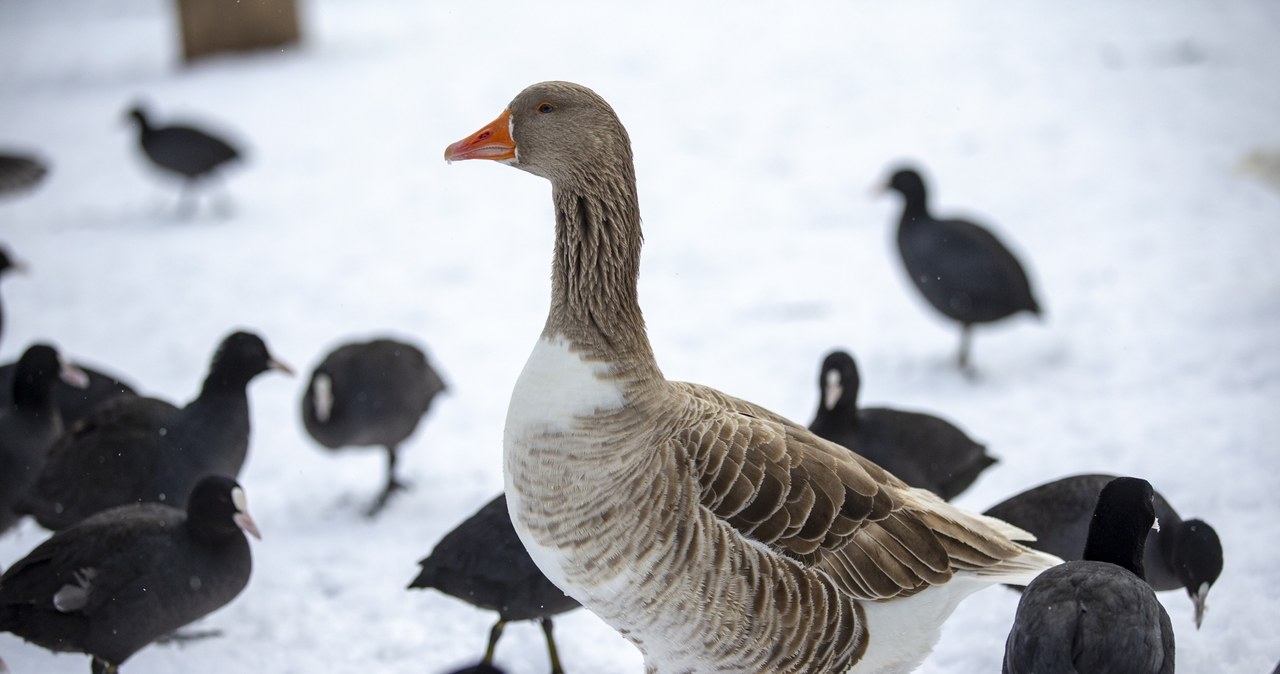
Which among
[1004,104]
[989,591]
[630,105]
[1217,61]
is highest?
[1217,61]

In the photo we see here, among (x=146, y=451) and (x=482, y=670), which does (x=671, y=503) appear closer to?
(x=482, y=670)

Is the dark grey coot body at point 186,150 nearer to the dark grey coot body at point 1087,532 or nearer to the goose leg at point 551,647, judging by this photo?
the goose leg at point 551,647

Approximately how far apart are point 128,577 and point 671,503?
2.21m

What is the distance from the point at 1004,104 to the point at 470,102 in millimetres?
6204

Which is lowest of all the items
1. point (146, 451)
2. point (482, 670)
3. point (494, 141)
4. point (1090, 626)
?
point (146, 451)

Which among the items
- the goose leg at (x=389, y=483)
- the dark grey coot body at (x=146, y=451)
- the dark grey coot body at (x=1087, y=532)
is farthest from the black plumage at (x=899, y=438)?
the dark grey coot body at (x=146, y=451)

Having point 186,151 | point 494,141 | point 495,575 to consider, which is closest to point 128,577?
point 495,575

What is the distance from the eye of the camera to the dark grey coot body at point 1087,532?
4055mm

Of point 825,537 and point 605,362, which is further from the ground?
point 605,362

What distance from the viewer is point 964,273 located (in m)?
7.02

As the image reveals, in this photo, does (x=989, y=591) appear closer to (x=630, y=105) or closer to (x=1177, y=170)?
(x=1177, y=170)

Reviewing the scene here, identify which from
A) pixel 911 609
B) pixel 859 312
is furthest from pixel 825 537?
pixel 859 312

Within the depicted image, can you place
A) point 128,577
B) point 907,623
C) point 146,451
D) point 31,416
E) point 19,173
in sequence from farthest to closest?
point 19,173 → point 31,416 → point 146,451 → point 128,577 → point 907,623

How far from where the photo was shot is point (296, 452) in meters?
6.70
